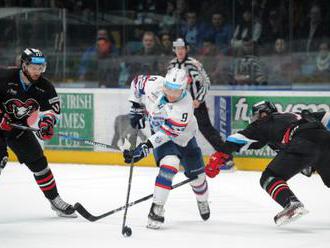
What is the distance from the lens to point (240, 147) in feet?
19.3

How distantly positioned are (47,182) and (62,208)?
0.20 m

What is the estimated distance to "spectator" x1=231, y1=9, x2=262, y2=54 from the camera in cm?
996

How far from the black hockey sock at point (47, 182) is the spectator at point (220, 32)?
13.9 feet

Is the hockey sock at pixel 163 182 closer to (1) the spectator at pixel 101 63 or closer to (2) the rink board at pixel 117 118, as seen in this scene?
(2) the rink board at pixel 117 118

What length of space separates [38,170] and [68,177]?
2269mm

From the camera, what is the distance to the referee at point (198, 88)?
850cm

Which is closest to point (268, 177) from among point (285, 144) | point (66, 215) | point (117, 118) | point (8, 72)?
point (285, 144)

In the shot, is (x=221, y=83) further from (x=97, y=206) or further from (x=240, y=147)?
(x=240, y=147)

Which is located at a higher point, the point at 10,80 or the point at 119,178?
the point at 10,80

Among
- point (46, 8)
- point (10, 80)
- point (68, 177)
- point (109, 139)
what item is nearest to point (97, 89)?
point (109, 139)

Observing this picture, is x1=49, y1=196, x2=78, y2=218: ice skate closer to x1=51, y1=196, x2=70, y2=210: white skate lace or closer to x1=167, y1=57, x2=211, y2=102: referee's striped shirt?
x1=51, y1=196, x2=70, y2=210: white skate lace

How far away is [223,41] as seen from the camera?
1020 cm

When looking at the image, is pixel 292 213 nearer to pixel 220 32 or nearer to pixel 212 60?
pixel 212 60

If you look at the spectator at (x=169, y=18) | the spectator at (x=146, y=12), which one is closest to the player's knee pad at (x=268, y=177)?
the spectator at (x=169, y=18)
